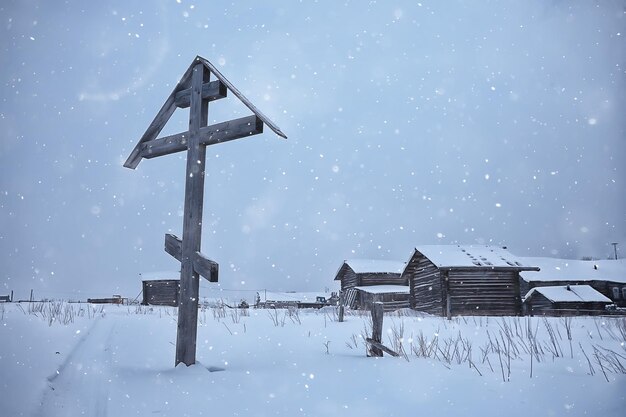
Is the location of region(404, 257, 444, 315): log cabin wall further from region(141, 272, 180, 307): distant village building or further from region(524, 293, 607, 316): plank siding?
region(141, 272, 180, 307): distant village building

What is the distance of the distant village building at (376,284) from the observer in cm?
3141

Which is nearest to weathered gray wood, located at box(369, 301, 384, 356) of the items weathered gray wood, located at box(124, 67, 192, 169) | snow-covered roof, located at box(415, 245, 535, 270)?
weathered gray wood, located at box(124, 67, 192, 169)

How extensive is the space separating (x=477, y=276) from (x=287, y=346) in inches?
746

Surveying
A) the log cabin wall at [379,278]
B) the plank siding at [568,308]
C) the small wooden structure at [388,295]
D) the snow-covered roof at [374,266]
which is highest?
the snow-covered roof at [374,266]

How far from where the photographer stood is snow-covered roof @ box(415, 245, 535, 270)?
21.6 meters

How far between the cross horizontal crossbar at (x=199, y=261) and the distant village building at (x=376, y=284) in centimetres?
2695

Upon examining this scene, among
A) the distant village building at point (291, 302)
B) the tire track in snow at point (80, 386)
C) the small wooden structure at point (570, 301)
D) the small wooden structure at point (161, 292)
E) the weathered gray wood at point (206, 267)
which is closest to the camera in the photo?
the tire track in snow at point (80, 386)

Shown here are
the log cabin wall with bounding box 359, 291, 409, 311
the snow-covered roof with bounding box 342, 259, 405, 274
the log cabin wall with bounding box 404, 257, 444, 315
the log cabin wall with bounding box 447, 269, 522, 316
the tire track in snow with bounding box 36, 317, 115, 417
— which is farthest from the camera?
the snow-covered roof with bounding box 342, 259, 405, 274

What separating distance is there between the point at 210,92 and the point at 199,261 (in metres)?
2.10

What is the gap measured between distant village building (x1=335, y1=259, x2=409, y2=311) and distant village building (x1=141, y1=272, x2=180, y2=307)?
15.4 metres

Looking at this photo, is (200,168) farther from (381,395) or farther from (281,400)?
(381,395)

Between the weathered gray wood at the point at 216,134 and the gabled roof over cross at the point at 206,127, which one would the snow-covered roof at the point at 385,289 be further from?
the weathered gray wood at the point at 216,134

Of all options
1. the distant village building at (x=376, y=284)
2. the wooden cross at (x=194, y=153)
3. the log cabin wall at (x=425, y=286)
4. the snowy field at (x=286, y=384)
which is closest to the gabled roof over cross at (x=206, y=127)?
the wooden cross at (x=194, y=153)

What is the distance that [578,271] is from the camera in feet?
112
